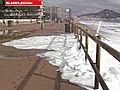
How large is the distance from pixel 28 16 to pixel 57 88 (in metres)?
108

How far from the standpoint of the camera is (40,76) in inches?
303

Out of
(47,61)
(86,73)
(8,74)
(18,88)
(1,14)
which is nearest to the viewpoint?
(18,88)

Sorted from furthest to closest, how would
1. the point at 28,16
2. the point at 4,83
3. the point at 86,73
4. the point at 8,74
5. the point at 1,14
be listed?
the point at 28,16
the point at 1,14
the point at 8,74
the point at 86,73
the point at 4,83

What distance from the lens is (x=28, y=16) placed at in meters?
113

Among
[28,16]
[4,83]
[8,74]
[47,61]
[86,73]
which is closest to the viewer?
[4,83]

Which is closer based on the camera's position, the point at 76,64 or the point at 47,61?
the point at 76,64

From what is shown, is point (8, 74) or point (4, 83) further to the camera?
point (8, 74)

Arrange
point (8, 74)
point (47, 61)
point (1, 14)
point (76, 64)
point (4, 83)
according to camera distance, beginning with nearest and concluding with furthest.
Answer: point (4, 83) < point (8, 74) < point (76, 64) < point (47, 61) < point (1, 14)

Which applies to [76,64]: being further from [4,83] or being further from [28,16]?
[28,16]

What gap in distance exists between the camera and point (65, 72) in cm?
800

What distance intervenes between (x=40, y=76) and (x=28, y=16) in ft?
350

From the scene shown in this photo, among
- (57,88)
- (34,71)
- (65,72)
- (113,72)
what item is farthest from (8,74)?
(113,72)

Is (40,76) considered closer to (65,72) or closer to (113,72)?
(65,72)

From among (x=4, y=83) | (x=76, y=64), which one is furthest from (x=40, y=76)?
(x=76, y=64)
